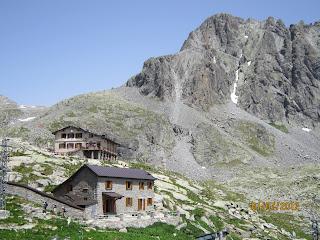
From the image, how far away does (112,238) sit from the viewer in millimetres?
42000

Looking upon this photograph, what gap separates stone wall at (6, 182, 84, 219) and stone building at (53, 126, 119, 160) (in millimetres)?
55487

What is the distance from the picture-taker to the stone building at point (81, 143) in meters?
110

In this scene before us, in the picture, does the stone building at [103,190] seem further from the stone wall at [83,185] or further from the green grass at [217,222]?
the green grass at [217,222]

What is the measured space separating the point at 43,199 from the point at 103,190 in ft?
29.4

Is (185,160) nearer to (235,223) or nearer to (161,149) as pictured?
(161,149)

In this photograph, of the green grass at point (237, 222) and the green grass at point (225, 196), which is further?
the green grass at point (225, 196)

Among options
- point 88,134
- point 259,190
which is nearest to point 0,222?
point 88,134

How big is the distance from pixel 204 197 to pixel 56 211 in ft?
132

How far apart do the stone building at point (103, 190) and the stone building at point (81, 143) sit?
1822 inches

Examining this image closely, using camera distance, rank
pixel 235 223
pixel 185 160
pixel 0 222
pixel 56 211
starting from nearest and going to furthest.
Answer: pixel 0 222 → pixel 56 211 → pixel 235 223 → pixel 185 160

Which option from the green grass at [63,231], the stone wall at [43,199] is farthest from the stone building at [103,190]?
the green grass at [63,231]

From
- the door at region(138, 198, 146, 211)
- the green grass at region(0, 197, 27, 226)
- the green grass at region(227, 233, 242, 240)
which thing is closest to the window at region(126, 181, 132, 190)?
the door at region(138, 198, 146, 211)

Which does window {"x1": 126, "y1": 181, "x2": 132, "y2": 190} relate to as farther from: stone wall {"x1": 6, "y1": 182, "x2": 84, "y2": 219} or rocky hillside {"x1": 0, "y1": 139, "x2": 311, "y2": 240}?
stone wall {"x1": 6, "y1": 182, "x2": 84, "y2": 219}

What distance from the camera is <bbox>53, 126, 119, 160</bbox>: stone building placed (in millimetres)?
109812
